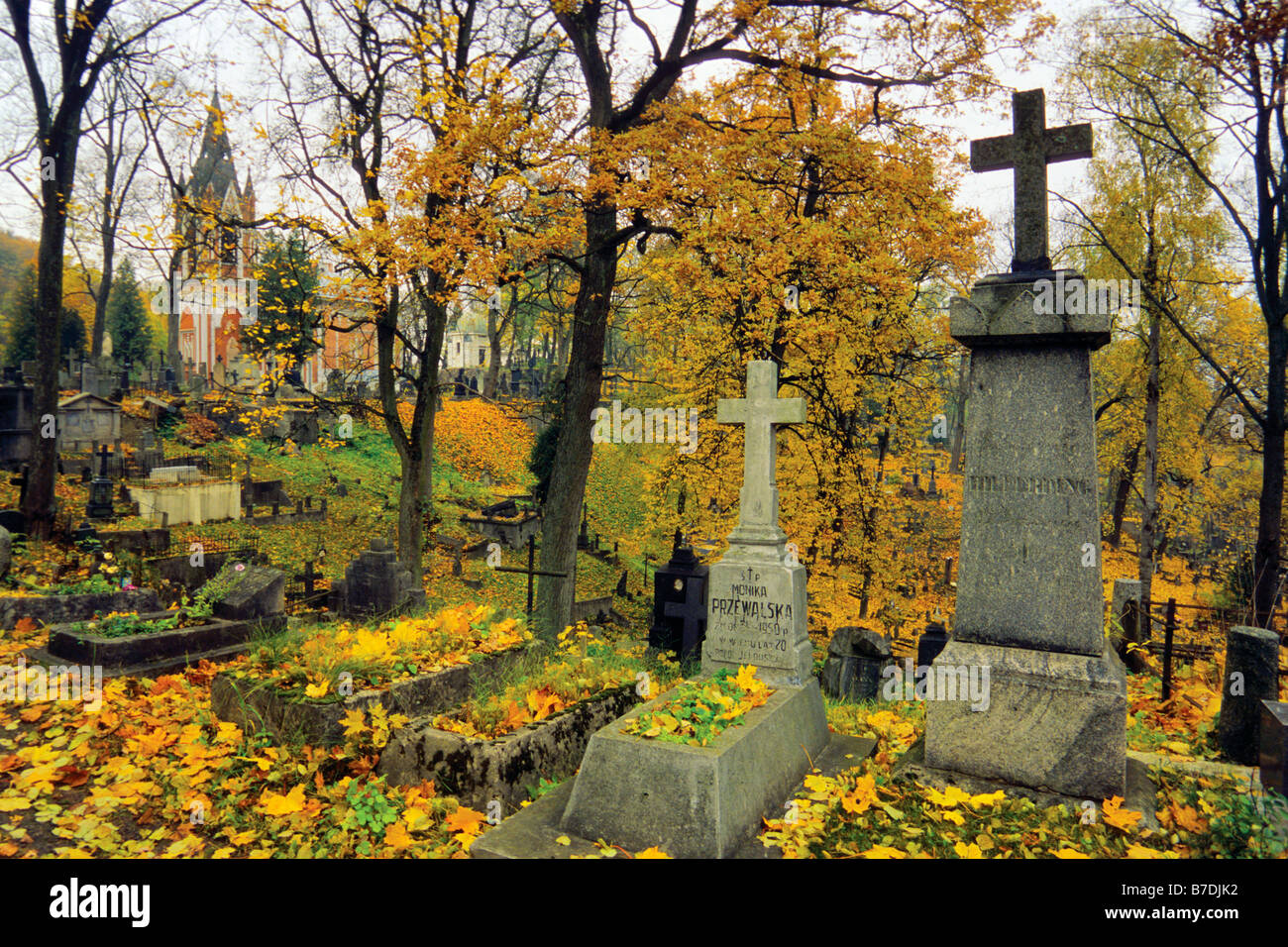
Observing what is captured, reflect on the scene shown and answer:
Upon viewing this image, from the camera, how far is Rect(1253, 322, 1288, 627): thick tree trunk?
38.4 feet

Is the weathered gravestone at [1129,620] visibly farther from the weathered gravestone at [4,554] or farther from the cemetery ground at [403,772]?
the weathered gravestone at [4,554]

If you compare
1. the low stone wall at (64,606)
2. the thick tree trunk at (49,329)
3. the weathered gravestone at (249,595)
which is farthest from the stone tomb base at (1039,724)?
the thick tree trunk at (49,329)

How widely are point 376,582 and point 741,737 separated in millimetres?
10170

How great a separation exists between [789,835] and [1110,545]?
89.6 ft

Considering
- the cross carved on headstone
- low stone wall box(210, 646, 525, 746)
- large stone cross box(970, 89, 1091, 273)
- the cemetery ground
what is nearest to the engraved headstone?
the cemetery ground

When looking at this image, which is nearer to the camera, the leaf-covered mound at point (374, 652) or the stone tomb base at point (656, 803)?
the stone tomb base at point (656, 803)

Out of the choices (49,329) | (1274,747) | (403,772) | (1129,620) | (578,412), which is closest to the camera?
(1274,747)

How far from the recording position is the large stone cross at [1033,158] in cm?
490

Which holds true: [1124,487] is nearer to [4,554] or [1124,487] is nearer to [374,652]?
[374,652]

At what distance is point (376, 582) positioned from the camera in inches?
517

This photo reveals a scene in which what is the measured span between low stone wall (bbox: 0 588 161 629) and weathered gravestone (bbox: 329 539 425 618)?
15.9 feet

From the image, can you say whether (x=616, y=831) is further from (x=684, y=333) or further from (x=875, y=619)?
(x=875, y=619)

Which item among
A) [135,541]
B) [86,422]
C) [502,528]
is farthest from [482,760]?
[86,422]

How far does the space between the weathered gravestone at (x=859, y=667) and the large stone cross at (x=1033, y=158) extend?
5362 mm
